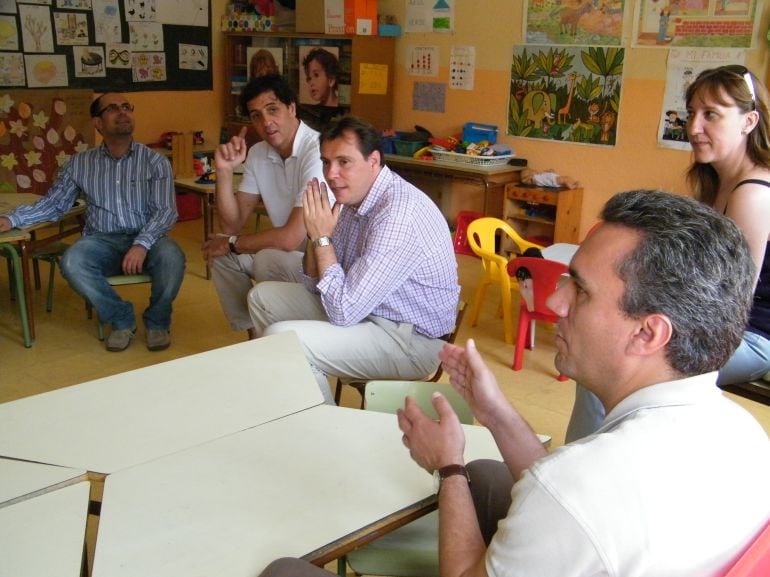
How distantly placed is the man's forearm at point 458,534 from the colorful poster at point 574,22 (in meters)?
4.46

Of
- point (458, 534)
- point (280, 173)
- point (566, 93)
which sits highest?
point (566, 93)

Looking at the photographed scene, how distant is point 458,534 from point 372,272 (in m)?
1.28

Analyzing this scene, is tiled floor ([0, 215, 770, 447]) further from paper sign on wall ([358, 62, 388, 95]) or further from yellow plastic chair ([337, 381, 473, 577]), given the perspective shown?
paper sign on wall ([358, 62, 388, 95])

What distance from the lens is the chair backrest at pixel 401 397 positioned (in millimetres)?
1970

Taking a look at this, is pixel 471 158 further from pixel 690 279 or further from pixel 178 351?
pixel 690 279

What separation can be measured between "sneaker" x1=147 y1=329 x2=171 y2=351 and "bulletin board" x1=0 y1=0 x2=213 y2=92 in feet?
9.62

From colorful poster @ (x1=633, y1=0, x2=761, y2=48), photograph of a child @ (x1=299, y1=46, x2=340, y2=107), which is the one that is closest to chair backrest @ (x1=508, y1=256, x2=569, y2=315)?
colorful poster @ (x1=633, y1=0, x2=761, y2=48)

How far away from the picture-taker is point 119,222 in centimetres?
400

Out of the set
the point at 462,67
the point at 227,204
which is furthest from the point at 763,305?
the point at 462,67

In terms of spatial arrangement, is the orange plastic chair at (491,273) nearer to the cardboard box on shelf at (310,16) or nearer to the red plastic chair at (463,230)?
the red plastic chair at (463,230)

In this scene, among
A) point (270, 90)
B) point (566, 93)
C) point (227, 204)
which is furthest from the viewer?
point (566, 93)

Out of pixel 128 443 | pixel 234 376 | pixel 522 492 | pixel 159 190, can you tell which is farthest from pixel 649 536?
pixel 159 190

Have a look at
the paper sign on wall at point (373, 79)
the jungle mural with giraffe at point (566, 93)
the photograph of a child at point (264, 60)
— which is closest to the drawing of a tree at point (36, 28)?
the photograph of a child at point (264, 60)

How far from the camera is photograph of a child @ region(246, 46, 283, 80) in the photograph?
21.6 feet
